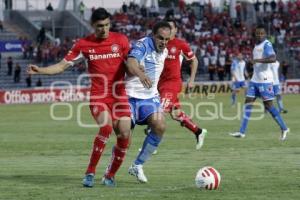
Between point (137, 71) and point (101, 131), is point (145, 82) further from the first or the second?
point (101, 131)

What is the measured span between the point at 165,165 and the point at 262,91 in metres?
7.58

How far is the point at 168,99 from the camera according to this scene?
18891 mm

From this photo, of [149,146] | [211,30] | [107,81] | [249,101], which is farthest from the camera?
[211,30]

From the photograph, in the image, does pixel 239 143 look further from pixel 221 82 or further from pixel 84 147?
pixel 221 82

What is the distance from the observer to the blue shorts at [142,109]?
527 inches

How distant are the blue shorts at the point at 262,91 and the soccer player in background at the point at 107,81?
397 inches

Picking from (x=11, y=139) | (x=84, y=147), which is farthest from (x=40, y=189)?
(x=11, y=139)

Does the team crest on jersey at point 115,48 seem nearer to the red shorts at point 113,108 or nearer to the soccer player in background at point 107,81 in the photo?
the soccer player in background at point 107,81

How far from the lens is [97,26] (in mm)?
12914

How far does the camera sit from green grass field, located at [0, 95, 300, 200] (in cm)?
1181

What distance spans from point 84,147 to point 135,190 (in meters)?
8.53

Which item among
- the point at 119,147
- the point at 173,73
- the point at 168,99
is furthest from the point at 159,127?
the point at 173,73

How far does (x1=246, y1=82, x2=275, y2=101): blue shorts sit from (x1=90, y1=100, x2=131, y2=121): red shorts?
1009 cm

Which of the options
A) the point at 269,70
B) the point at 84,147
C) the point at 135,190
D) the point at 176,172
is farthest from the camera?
the point at 269,70
